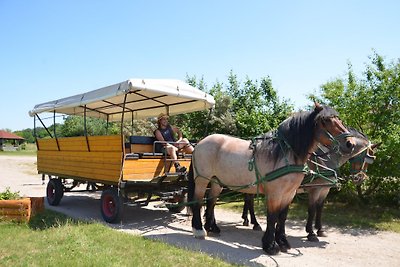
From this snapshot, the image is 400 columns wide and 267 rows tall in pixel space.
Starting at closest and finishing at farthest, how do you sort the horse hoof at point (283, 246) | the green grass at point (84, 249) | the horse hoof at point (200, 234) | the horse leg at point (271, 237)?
the green grass at point (84, 249) → the horse leg at point (271, 237) → the horse hoof at point (283, 246) → the horse hoof at point (200, 234)

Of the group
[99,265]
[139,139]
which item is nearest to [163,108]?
[139,139]

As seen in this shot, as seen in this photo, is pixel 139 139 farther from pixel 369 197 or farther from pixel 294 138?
pixel 369 197

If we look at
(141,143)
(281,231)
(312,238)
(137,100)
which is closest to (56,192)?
(141,143)

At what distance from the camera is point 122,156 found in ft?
21.7

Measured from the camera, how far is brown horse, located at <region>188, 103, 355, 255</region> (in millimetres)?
4934

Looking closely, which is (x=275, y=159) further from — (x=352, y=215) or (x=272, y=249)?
(x=352, y=215)

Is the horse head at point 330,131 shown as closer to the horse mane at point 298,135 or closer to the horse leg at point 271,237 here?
the horse mane at point 298,135

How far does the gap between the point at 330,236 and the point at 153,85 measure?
14.4 feet

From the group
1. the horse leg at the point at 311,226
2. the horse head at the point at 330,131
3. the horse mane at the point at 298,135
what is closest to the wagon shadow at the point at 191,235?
the horse leg at the point at 311,226

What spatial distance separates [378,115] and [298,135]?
4.63 meters

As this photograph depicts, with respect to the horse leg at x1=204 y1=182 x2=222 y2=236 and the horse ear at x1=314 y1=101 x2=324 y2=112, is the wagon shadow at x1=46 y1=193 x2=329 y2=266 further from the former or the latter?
the horse ear at x1=314 y1=101 x2=324 y2=112

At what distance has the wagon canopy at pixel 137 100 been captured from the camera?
6.61 m

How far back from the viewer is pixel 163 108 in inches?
370

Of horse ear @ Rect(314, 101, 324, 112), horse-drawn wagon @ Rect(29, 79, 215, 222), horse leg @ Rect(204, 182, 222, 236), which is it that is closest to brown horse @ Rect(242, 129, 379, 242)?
horse ear @ Rect(314, 101, 324, 112)
